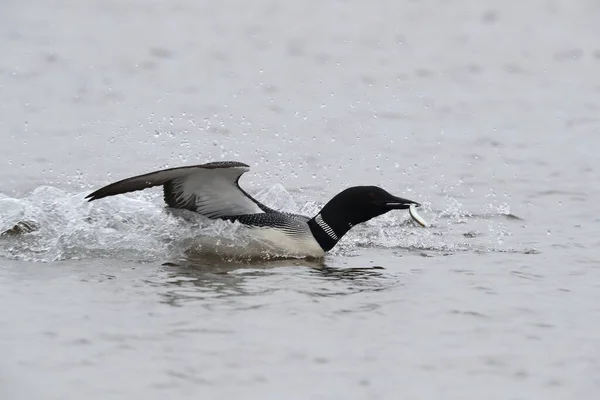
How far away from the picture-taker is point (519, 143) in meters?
12.8

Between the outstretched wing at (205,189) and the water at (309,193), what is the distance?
19 cm

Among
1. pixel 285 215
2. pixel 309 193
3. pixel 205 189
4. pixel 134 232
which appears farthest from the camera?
pixel 309 193

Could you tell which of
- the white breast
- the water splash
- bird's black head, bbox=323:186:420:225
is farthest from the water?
bird's black head, bbox=323:186:420:225

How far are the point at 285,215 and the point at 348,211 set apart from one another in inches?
19.2

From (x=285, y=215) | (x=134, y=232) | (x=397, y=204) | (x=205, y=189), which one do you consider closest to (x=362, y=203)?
(x=397, y=204)

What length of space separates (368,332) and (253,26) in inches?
468

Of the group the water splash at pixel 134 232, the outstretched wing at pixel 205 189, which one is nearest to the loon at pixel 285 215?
the outstretched wing at pixel 205 189

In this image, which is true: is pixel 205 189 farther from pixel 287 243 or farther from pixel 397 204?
pixel 397 204

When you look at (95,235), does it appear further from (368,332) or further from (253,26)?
(253,26)

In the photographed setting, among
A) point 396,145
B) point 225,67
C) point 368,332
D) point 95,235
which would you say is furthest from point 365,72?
point 368,332

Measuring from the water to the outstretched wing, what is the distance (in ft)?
0.61

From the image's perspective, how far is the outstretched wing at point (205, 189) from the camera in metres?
7.97

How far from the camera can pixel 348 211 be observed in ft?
28.4

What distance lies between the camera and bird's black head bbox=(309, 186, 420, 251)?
8.59 meters
